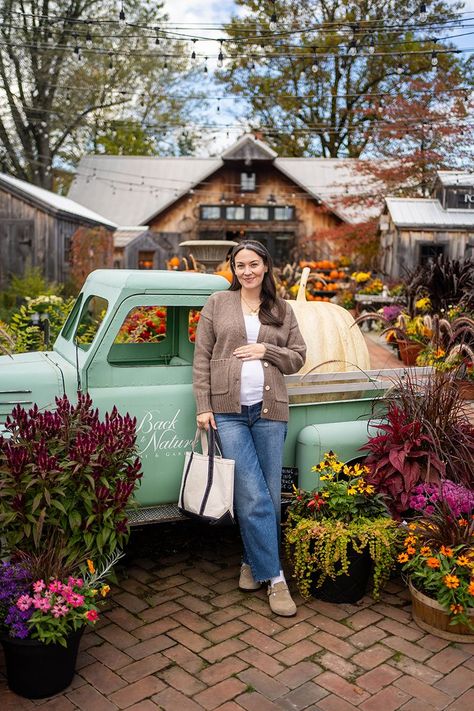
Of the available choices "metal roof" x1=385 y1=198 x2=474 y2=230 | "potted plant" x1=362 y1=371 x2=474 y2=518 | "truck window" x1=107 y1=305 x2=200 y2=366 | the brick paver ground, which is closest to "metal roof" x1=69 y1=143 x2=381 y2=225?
"metal roof" x1=385 y1=198 x2=474 y2=230

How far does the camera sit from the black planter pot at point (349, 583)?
408 centimetres

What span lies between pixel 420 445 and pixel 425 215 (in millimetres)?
16407

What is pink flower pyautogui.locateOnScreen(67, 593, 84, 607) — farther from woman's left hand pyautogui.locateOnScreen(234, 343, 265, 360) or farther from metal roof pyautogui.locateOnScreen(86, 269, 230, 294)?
metal roof pyautogui.locateOnScreen(86, 269, 230, 294)

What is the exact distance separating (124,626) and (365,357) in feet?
8.33

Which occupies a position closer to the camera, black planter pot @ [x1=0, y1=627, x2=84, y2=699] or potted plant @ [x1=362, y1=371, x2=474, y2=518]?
black planter pot @ [x1=0, y1=627, x2=84, y2=699]

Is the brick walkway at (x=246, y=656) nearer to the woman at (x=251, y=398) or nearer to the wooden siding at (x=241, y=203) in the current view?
the woman at (x=251, y=398)

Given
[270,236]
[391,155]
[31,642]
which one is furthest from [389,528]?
[270,236]

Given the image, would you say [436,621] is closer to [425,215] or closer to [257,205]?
[425,215]

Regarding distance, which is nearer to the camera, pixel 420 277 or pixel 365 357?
pixel 365 357

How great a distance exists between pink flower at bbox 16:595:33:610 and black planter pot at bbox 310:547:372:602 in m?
1.74

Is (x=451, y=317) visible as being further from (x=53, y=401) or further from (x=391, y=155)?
(x=391, y=155)

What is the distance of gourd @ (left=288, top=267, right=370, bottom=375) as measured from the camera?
16.4ft

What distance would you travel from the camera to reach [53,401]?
410cm

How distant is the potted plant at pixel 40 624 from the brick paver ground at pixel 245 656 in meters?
0.09
